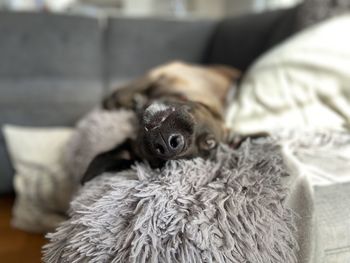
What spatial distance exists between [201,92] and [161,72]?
314 mm

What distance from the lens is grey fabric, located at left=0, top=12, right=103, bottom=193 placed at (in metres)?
2.04

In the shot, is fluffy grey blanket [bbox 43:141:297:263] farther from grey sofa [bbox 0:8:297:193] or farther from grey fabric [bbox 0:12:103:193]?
grey fabric [bbox 0:12:103:193]

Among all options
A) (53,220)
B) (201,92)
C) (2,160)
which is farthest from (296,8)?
(2,160)

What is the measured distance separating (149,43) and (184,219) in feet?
6.29

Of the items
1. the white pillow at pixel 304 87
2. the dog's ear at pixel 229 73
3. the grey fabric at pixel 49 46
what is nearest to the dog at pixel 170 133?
the white pillow at pixel 304 87

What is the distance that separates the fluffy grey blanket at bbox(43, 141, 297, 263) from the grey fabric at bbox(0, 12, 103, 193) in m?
1.36

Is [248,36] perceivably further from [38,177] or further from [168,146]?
[168,146]

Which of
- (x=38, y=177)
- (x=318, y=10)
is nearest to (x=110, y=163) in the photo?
(x=38, y=177)

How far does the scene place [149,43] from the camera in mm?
2459

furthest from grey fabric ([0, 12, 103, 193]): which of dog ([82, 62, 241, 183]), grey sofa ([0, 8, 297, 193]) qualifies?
dog ([82, 62, 241, 183])

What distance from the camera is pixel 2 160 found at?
1.95 metres

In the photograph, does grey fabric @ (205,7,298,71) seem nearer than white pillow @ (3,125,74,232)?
No

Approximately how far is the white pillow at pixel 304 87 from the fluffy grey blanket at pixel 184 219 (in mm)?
468

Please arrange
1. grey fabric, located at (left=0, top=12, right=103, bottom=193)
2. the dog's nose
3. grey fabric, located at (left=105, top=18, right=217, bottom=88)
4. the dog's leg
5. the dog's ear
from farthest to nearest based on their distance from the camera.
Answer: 1. grey fabric, located at (left=105, top=18, right=217, bottom=88)
2. grey fabric, located at (left=0, top=12, right=103, bottom=193)
3. the dog's ear
4. the dog's leg
5. the dog's nose
